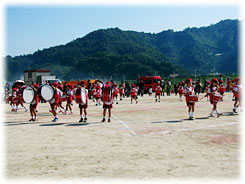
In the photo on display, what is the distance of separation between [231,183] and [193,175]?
650 millimetres

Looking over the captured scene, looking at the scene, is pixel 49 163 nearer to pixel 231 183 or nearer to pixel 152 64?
pixel 231 183

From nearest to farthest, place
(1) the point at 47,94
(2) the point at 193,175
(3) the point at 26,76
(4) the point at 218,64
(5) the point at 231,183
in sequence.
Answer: (5) the point at 231,183 < (2) the point at 193,175 < (1) the point at 47,94 < (3) the point at 26,76 < (4) the point at 218,64

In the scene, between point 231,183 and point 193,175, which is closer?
point 231,183

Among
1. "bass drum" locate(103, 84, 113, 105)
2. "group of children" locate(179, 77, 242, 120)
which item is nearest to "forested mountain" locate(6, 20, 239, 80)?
"group of children" locate(179, 77, 242, 120)

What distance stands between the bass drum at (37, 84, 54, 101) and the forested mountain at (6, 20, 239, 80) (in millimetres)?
55010

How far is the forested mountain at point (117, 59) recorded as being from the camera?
10012 centimetres

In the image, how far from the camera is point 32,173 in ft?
17.7

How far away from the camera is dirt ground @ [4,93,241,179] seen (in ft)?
17.5

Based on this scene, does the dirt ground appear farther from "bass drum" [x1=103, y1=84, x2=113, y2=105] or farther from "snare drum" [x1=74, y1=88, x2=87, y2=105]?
"snare drum" [x1=74, y1=88, x2=87, y2=105]

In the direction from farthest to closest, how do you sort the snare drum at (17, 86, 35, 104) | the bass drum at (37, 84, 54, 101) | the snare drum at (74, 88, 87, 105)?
the snare drum at (17, 86, 35, 104)
the bass drum at (37, 84, 54, 101)
the snare drum at (74, 88, 87, 105)

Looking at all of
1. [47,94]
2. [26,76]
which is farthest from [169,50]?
[47,94]

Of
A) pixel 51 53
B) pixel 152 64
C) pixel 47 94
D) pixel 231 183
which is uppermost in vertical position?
pixel 51 53

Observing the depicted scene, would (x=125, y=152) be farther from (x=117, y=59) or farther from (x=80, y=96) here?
(x=117, y=59)

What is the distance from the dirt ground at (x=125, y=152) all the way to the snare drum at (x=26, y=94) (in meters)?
2.22
